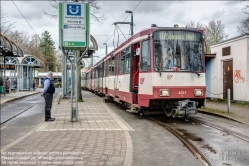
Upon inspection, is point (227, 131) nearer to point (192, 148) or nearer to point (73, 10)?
point (192, 148)

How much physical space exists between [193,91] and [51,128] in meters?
4.88

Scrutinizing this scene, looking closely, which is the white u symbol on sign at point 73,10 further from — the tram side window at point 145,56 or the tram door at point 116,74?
the tram door at point 116,74

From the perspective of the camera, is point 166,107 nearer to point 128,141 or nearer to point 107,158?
point 128,141

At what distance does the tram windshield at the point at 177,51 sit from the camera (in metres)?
9.74

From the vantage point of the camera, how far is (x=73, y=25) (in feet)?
30.9

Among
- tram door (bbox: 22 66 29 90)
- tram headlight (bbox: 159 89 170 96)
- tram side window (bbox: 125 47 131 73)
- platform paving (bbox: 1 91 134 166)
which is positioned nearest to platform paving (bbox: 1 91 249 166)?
platform paving (bbox: 1 91 134 166)

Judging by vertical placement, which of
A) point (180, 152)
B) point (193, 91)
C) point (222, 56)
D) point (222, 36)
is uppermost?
point (222, 36)

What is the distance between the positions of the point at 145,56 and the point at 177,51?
1127 millimetres

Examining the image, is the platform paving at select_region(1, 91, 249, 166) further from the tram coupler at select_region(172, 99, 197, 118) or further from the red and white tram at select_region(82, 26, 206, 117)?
the tram coupler at select_region(172, 99, 197, 118)

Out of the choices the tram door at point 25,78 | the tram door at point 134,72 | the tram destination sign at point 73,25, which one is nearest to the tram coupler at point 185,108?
the tram door at point 134,72

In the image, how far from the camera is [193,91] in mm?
9805

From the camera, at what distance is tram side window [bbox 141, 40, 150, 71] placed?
9883 mm

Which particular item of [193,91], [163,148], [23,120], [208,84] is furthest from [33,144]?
[208,84]

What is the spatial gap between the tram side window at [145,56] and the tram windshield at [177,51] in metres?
0.28
